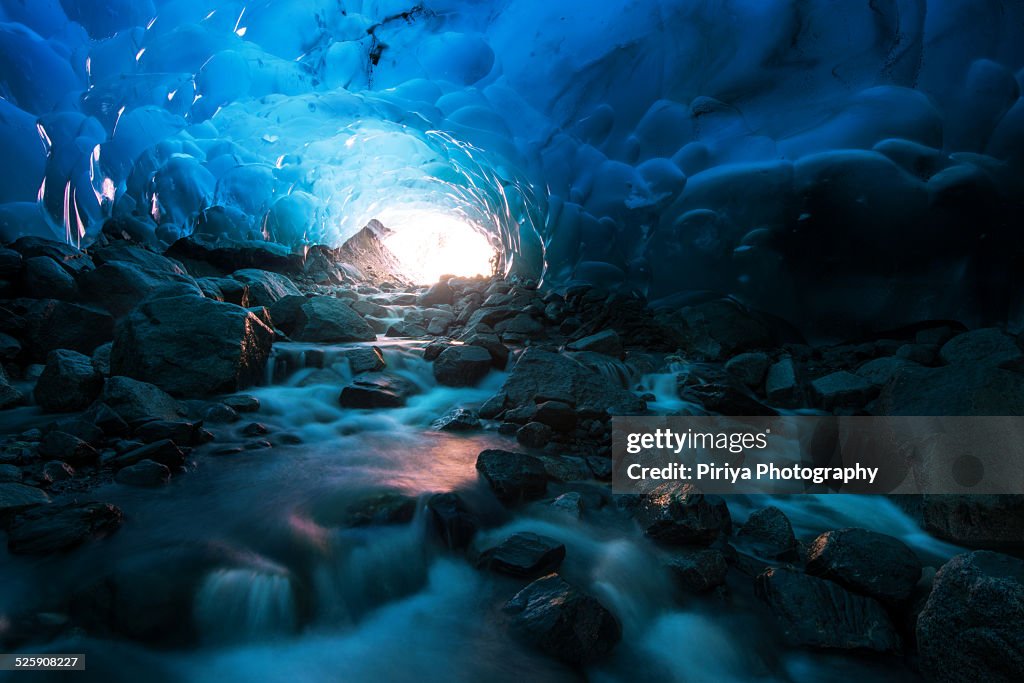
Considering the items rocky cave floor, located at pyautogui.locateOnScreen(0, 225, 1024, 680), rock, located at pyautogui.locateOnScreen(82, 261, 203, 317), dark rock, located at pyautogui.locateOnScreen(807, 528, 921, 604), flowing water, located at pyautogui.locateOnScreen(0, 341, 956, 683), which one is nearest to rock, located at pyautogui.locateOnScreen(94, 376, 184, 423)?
rocky cave floor, located at pyautogui.locateOnScreen(0, 225, 1024, 680)

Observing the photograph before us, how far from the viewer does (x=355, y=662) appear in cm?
177

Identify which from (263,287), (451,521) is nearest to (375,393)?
(451,521)

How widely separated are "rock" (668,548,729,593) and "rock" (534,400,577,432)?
186cm

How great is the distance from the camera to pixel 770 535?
8.83 ft

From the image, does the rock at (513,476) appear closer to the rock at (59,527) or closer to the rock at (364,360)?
the rock at (59,527)

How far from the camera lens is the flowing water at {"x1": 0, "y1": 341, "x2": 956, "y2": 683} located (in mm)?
1758

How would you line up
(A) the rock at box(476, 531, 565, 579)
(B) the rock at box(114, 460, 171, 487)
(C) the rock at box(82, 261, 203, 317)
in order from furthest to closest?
(C) the rock at box(82, 261, 203, 317), (B) the rock at box(114, 460, 171, 487), (A) the rock at box(476, 531, 565, 579)

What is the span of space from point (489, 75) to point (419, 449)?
5844mm

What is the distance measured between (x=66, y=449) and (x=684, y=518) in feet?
11.8

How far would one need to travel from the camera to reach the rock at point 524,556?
7.33 feet

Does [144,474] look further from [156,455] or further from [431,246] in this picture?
[431,246]

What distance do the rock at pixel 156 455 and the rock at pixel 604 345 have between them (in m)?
4.66

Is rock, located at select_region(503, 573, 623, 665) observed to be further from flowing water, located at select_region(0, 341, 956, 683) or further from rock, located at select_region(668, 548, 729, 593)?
rock, located at select_region(668, 548, 729, 593)

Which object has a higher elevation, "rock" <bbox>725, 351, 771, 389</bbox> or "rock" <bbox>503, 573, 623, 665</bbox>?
"rock" <bbox>725, 351, 771, 389</bbox>
